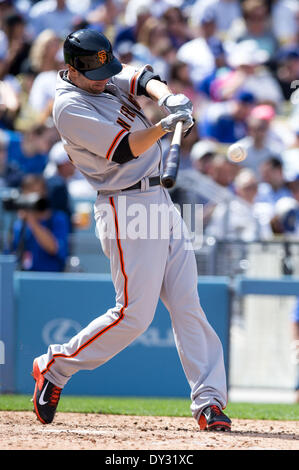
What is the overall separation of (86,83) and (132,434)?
1.78 metres

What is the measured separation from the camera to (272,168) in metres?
9.08

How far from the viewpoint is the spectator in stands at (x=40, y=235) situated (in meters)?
7.34

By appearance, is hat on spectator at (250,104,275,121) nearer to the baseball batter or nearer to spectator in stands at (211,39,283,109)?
spectator in stands at (211,39,283,109)

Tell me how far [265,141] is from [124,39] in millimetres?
2716

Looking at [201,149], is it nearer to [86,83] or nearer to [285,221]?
[285,221]

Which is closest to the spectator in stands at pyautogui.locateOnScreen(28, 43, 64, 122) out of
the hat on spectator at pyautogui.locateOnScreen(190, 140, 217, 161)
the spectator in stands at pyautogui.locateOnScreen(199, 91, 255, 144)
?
the hat on spectator at pyautogui.locateOnScreen(190, 140, 217, 161)

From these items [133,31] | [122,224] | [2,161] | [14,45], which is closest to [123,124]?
[122,224]

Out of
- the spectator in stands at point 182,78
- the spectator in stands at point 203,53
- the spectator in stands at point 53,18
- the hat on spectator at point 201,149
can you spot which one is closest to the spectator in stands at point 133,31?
the spectator in stands at point 203,53

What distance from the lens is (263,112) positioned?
10430 mm

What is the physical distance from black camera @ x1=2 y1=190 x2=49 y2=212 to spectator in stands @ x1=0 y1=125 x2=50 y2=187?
1.16 metres

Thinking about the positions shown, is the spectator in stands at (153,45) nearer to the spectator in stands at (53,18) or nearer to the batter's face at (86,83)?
the spectator in stands at (53,18)

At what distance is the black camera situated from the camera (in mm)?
7273
